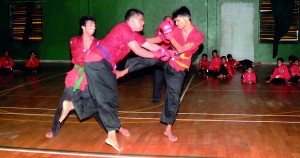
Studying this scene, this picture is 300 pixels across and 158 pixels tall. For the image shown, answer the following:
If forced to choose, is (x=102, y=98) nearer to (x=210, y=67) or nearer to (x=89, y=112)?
(x=89, y=112)

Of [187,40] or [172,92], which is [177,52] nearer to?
[187,40]

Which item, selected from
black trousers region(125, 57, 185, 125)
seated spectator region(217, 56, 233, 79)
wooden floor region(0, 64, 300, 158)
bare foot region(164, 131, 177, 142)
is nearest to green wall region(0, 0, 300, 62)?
seated spectator region(217, 56, 233, 79)

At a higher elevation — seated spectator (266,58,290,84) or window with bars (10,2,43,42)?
window with bars (10,2,43,42)

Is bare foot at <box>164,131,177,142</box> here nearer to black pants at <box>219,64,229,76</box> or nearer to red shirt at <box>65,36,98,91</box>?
red shirt at <box>65,36,98,91</box>

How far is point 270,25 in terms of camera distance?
15820 mm

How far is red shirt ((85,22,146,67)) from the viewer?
4516mm

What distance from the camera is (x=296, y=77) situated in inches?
429

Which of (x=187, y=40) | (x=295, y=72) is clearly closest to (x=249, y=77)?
(x=295, y=72)

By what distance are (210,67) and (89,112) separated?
8.51 m

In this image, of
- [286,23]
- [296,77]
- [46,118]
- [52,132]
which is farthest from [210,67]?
[52,132]

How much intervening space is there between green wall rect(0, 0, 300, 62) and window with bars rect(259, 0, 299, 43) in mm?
209

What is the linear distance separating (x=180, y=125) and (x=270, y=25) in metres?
11.3

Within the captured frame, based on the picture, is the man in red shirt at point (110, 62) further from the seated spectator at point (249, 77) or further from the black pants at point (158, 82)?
the seated spectator at point (249, 77)

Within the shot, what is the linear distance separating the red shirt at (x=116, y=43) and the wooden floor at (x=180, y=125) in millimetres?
1172
